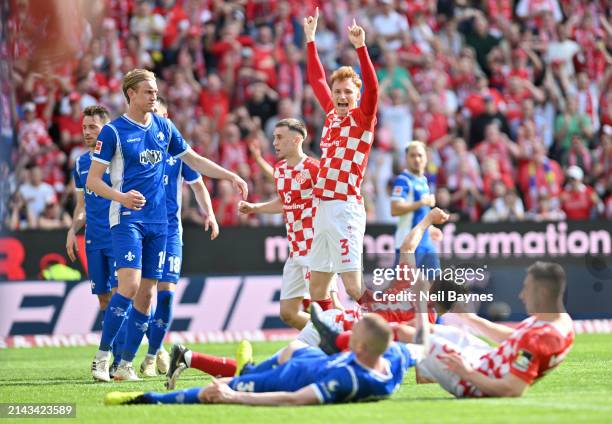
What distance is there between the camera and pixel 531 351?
28.3 ft

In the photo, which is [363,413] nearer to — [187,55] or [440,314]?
[440,314]

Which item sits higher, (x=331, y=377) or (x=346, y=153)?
(x=346, y=153)

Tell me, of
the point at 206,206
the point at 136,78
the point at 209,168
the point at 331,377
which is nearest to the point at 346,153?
the point at 209,168

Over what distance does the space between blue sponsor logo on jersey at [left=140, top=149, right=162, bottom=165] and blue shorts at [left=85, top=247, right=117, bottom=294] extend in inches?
77.0

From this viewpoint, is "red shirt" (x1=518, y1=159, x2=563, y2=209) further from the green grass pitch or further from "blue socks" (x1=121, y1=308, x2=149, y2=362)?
"blue socks" (x1=121, y1=308, x2=149, y2=362)

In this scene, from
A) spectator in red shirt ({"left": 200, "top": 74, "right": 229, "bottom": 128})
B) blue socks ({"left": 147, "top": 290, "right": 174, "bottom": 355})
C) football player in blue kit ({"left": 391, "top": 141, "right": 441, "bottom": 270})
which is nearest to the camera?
blue socks ({"left": 147, "top": 290, "right": 174, "bottom": 355})

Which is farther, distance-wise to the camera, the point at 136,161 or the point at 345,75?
the point at 345,75

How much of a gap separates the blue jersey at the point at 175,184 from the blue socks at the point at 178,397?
12.9 feet

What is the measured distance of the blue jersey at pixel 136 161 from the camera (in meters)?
11.1

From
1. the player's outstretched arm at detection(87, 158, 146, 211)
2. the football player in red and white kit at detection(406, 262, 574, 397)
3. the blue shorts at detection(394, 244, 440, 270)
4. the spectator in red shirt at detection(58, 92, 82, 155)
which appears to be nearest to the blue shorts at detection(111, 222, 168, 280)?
the player's outstretched arm at detection(87, 158, 146, 211)

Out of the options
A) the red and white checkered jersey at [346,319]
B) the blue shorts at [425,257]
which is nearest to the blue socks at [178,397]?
the red and white checkered jersey at [346,319]

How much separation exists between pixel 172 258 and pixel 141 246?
4.41ft

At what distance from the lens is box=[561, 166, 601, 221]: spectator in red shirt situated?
2206 cm

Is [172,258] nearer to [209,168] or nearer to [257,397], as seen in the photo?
[209,168]
